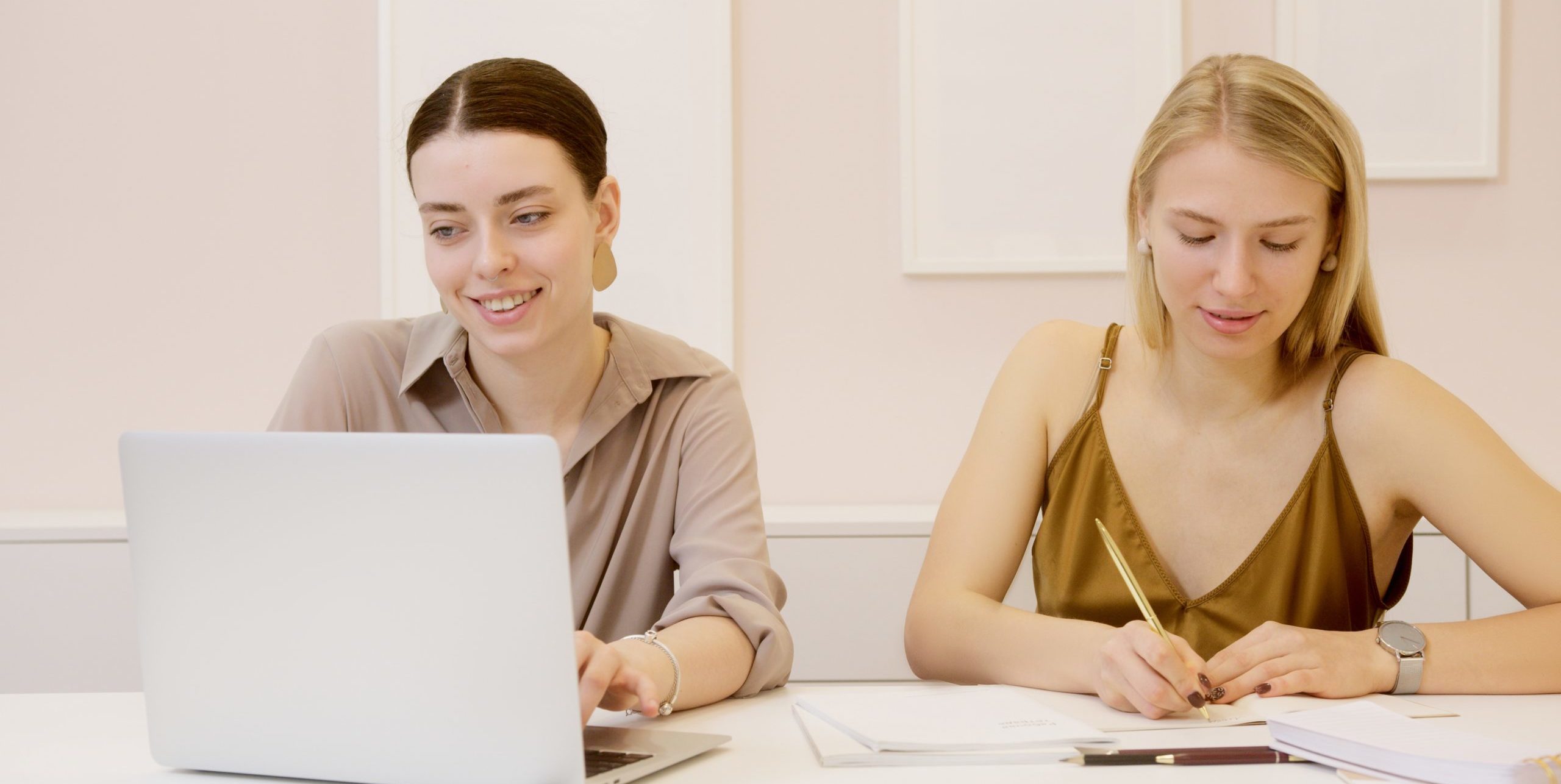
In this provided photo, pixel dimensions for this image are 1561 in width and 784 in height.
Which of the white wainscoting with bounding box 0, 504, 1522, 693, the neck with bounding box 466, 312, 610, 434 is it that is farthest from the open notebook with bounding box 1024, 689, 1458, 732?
the white wainscoting with bounding box 0, 504, 1522, 693

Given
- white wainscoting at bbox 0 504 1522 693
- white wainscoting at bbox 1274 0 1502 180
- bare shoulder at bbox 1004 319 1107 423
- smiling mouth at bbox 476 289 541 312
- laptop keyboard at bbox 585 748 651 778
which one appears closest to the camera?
laptop keyboard at bbox 585 748 651 778

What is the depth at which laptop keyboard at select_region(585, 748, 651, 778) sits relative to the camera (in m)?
1.01

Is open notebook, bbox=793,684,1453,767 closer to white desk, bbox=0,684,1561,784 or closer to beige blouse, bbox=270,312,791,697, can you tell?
white desk, bbox=0,684,1561,784

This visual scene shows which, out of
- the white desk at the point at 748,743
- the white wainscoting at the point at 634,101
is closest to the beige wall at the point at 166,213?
the white wainscoting at the point at 634,101

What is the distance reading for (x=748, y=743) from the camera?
1.16 metres

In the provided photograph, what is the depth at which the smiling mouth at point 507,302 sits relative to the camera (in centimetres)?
155

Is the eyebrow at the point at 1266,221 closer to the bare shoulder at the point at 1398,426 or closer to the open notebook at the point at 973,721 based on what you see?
the bare shoulder at the point at 1398,426

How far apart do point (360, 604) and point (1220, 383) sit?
1.23 meters

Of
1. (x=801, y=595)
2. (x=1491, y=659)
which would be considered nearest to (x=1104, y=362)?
(x=1491, y=659)

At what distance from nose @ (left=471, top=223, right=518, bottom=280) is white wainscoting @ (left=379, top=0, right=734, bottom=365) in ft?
4.01

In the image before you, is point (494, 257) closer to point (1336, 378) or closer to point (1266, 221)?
point (1266, 221)

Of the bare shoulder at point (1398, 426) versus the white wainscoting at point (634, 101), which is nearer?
A: the bare shoulder at point (1398, 426)

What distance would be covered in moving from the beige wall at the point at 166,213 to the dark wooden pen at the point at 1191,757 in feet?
7.01

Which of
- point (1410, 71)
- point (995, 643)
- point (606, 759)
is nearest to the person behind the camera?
point (606, 759)
